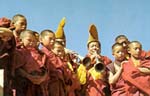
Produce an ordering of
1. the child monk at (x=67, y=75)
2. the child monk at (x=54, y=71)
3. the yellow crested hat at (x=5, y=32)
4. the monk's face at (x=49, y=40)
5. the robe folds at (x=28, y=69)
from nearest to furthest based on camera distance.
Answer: the yellow crested hat at (x=5, y=32) < the robe folds at (x=28, y=69) < the child monk at (x=54, y=71) < the child monk at (x=67, y=75) < the monk's face at (x=49, y=40)

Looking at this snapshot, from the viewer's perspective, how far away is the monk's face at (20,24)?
1392 cm

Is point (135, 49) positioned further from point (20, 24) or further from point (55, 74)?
point (20, 24)

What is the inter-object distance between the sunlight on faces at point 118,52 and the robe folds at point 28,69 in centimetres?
240

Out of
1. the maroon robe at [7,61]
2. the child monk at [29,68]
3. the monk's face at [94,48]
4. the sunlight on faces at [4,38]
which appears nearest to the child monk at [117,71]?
the monk's face at [94,48]

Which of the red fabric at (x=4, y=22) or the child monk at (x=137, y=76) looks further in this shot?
the child monk at (x=137, y=76)

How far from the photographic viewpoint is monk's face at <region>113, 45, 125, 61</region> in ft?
49.5

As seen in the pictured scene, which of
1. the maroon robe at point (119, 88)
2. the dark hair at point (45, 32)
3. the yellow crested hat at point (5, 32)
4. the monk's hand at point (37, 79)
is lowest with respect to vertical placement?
the maroon robe at point (119, 88)

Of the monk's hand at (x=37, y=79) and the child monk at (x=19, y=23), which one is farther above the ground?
the child monk at (x=19, y=23)

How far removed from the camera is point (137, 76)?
48.4ft

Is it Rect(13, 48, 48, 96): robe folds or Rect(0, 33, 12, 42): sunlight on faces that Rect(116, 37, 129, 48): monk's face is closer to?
Rect(13, 48, 48, 96): robe folds

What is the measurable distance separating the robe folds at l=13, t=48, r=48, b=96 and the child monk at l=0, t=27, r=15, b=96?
29 centimetres

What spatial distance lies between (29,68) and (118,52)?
118 inches

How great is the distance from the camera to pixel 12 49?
1211 centimetres

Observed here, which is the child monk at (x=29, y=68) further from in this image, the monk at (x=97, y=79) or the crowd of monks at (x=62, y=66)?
the monk at (x=97, y=79)
